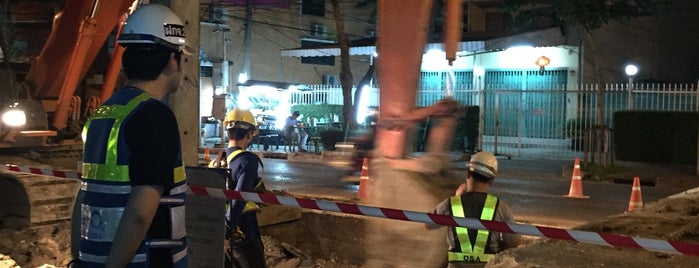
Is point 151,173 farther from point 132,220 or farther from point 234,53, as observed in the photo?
point 234,53

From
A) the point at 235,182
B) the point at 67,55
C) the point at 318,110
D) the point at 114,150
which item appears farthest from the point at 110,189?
the point at 318,110

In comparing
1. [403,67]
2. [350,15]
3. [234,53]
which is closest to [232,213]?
[403,67]

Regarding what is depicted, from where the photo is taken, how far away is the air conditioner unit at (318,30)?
3872 cm

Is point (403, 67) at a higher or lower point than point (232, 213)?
higher

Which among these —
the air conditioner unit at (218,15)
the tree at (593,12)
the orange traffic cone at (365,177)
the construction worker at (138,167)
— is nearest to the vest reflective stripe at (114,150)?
the construction worker at (138,167)

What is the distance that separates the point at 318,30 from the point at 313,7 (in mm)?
1153

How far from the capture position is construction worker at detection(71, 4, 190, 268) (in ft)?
8.89

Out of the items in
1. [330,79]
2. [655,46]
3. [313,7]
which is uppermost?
[313,7]

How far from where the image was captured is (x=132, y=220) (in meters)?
2.68

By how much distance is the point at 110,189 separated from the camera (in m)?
2.78

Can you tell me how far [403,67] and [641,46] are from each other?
24419mm

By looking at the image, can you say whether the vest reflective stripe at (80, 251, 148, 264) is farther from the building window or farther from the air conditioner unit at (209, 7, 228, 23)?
the building window

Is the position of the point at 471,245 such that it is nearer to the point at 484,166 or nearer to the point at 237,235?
the point at 484,166

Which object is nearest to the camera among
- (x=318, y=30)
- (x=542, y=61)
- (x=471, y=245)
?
(x=471, y=245)
